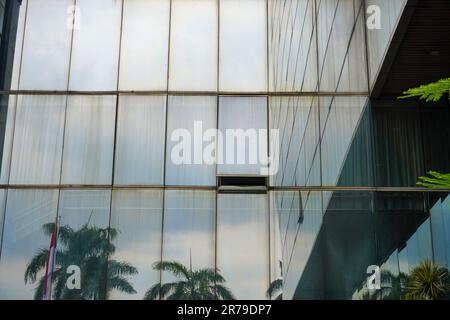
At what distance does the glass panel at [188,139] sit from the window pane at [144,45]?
682mm

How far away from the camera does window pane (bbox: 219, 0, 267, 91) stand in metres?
13.6

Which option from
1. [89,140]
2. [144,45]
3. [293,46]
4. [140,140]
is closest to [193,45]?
[144,45]

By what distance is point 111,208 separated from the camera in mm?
12781

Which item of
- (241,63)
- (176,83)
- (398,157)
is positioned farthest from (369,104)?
(176,83)

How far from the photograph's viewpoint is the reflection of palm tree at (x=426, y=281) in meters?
11.9

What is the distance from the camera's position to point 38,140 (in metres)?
13.3

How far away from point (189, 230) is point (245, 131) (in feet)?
7.68

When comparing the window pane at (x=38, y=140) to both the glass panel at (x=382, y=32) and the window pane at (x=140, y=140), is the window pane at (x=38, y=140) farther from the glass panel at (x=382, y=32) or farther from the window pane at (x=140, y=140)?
the glass panel at (x=382, y=32)

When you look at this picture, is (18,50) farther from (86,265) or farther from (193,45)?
(86,265)

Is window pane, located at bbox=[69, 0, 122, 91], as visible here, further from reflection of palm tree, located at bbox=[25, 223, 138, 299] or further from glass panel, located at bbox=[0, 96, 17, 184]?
reflection of palm tree, located at bbox=[25, 223, 138, 299]

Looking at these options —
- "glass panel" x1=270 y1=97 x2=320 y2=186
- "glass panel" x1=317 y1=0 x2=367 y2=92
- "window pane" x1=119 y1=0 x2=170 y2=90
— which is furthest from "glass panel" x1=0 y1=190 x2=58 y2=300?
"glass panel" x1=317 y1=0 x2=367 y2=92
